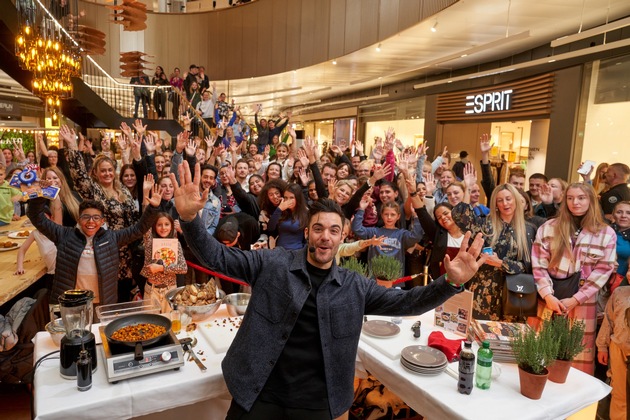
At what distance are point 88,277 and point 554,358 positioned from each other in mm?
3226

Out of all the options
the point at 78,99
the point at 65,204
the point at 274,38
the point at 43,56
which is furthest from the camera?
the point at 274,38

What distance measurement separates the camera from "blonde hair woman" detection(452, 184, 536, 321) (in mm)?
3447

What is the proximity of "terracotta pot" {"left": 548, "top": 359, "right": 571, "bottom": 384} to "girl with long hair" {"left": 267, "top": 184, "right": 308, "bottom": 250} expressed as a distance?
2.52 metres

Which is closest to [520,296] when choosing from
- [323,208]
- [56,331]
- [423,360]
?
[423,360]

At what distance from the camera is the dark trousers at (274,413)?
2.04 meters

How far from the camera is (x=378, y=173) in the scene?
4.76 meters

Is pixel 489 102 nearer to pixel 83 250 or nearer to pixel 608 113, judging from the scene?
pixel 608 113

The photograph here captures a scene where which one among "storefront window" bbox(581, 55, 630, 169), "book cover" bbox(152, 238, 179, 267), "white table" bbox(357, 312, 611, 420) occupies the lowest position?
"white table" bbox(357, 312, 611, 420)

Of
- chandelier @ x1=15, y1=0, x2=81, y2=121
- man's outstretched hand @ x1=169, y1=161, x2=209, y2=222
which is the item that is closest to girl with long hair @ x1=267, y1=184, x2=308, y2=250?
man's outstretched hand @ x1=169, y1=161, x2=209, y2=222

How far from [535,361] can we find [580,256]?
169cm

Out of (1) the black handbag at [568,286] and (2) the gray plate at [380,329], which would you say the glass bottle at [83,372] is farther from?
(1) the black handbag at [568,286]

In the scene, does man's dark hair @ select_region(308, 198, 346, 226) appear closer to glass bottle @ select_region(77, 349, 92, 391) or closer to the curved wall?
glass bottle @ select_region(77, 349, 92, 391)

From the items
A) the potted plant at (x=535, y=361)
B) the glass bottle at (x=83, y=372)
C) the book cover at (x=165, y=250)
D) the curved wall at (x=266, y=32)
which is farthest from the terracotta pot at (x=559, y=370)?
the curved wall at (x=266, y=32)

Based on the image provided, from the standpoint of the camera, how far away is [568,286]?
3367 mm
